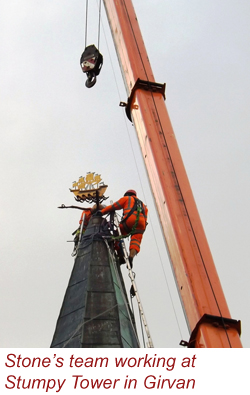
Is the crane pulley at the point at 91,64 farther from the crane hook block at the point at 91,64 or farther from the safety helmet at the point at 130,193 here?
the safety helmet at the point at 130,193

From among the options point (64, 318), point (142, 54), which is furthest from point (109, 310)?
point (142, 54)

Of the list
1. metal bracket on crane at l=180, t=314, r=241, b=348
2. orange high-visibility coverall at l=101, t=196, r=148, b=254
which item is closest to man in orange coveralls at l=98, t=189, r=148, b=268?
orange high-visibility coverall at l=101, t=196, r=148, b=254

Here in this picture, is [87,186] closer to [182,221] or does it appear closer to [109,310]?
[109,310]

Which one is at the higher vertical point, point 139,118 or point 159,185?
point 139,118

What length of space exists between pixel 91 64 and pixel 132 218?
4.64 m

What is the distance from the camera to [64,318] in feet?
49.2

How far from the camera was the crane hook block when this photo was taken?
62.2ft

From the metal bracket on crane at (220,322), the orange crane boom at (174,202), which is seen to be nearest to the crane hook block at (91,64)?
the orange crane boom at (174,202)

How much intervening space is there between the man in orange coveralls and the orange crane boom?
14.5ft

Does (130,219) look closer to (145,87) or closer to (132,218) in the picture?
(132,218)

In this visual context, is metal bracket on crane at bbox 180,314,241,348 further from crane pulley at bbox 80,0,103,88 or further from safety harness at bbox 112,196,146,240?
crane pulley at bbox 80,0,103,88

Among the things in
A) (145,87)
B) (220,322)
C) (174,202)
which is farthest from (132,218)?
(220,322)

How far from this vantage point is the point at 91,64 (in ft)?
62.3
